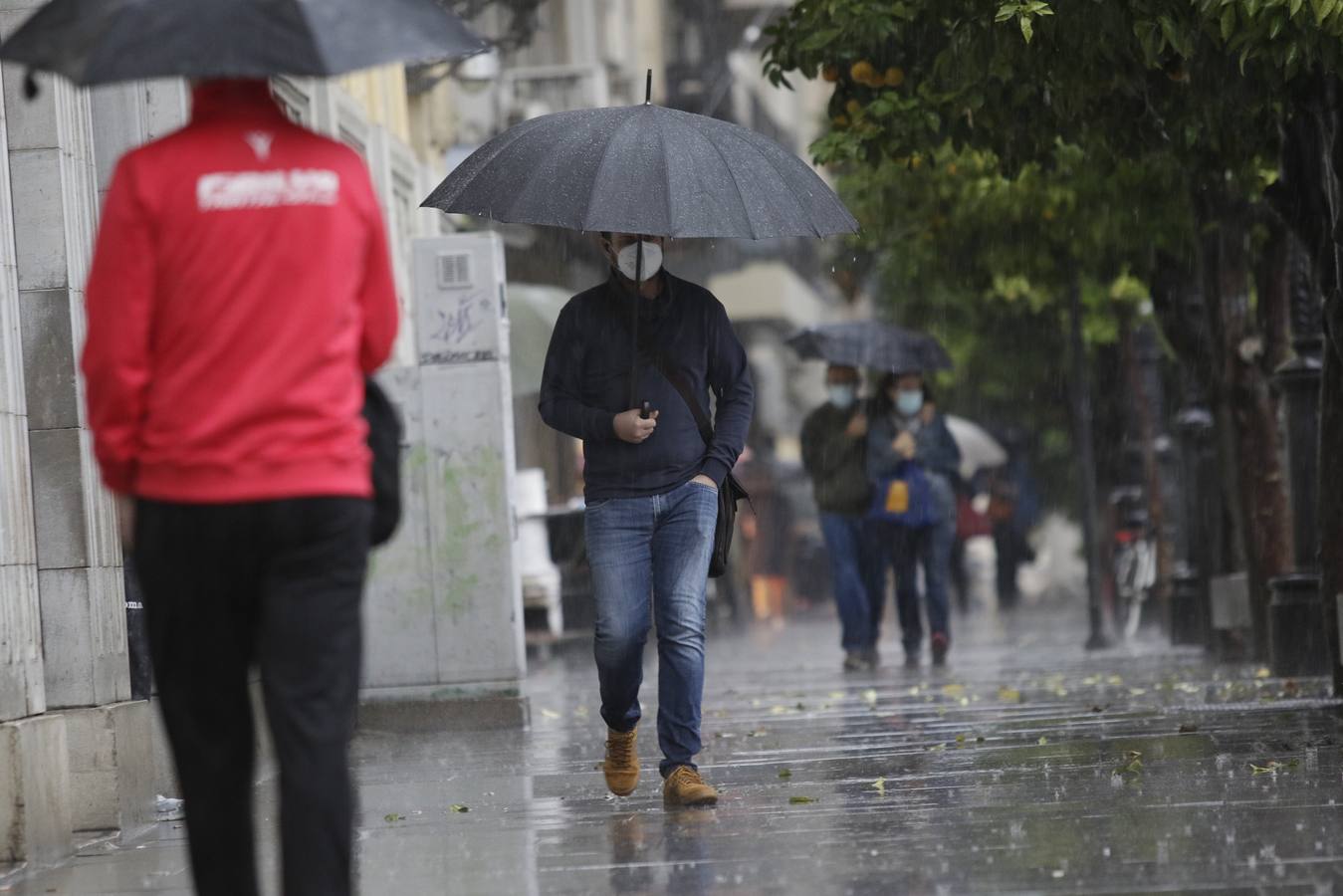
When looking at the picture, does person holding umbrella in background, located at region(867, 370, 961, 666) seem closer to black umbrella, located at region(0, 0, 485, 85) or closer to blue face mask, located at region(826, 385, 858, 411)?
blue face mask, located at region(826, 385, 858, 411)

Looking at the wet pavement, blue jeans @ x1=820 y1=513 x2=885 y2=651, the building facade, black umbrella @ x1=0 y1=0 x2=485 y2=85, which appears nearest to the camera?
black umbrella @ x1=0 y1=0 x2=485 y2=85

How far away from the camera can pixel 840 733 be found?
11320 mm

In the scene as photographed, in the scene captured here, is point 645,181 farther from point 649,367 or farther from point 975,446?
point 975,446

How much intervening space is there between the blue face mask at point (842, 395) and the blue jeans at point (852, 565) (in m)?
1.00

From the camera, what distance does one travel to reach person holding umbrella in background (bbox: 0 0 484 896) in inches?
189

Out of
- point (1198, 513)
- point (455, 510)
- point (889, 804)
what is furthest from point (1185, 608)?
point (889, 804)

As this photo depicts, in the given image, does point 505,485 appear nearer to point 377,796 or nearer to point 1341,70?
point 377,796

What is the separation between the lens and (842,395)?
18.7 metres

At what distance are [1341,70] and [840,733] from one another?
367 centimetres

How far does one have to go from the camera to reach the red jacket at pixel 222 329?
15.7 ft

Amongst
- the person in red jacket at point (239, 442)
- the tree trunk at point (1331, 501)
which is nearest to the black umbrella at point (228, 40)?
the person in red jacket at point (239, 442)

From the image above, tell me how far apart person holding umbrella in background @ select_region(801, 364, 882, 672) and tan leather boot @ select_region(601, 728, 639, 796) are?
9.32 m

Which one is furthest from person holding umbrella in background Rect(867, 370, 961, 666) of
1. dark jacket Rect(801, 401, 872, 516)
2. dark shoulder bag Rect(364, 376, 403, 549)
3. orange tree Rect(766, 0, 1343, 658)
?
dark shoulder bag Rect(364, 376, 403, 549)

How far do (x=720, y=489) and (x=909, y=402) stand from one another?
10604mm
